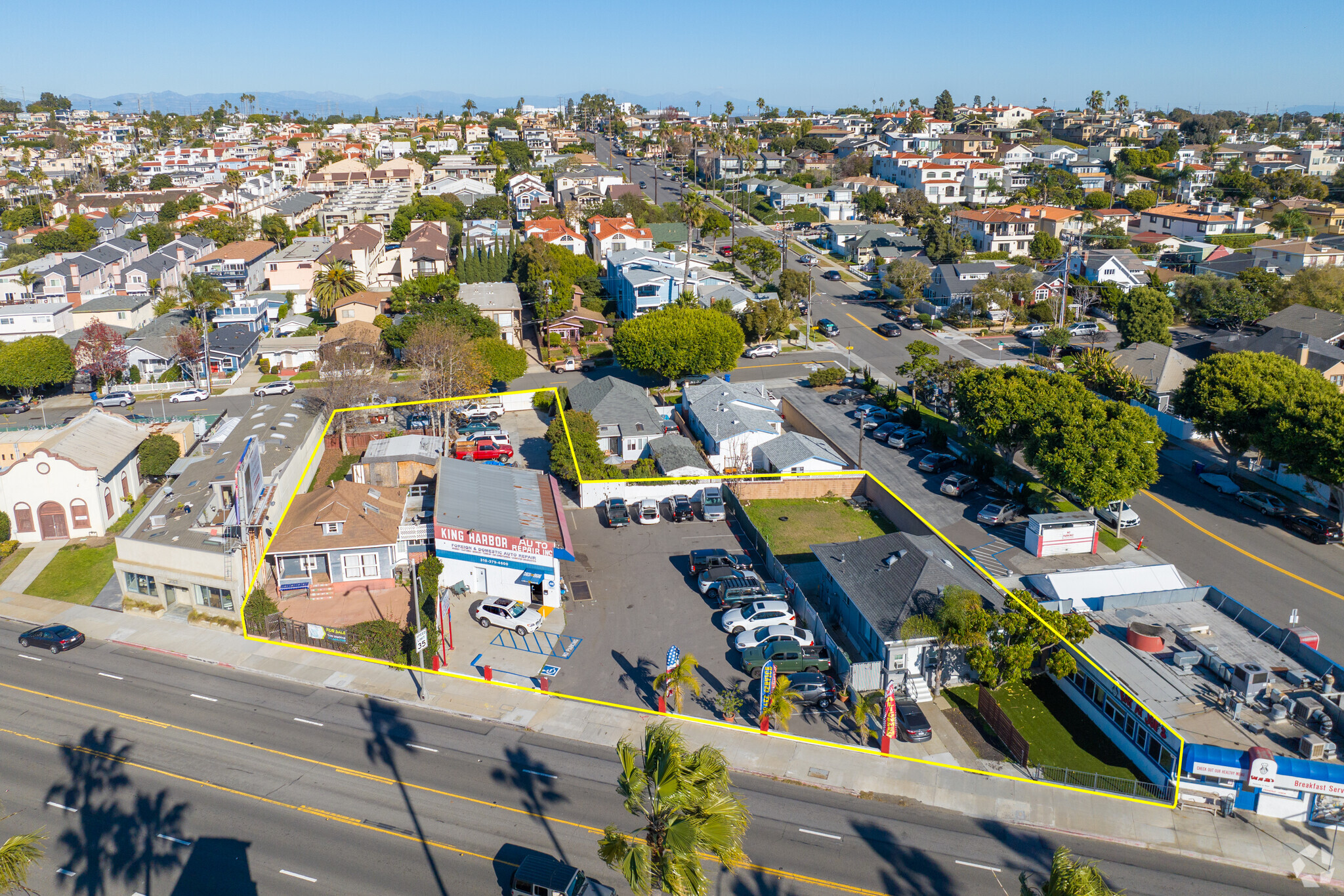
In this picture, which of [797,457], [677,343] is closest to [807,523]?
[797,457]

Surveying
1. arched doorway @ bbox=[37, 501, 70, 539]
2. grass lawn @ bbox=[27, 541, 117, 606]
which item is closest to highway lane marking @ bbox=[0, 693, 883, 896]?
grass lawn @ bbox=[27, 541, 117, 606]

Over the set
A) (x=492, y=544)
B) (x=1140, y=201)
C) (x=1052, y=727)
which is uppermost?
(x=1140, y=201)

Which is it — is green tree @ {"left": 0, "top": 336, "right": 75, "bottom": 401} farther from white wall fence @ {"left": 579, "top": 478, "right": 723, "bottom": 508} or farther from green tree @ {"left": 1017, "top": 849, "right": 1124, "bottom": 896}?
green tree @ {"left": 1017, "top": 849, "right": 1124, "bottom": 896}

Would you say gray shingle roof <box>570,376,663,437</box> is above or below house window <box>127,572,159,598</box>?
above

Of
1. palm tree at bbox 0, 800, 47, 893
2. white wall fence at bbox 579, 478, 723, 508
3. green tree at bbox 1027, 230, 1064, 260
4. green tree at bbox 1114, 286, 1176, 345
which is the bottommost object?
white wall fence at bbox 579, 478, 723, 508

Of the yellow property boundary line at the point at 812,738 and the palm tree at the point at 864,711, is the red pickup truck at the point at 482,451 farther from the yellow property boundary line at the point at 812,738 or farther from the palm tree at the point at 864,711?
the palm tree at the point at 864,711

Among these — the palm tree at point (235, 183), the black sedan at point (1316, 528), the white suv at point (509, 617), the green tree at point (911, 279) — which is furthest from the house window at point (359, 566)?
the palm tree at point (235, 183)

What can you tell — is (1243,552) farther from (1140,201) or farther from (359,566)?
(1140,201)
